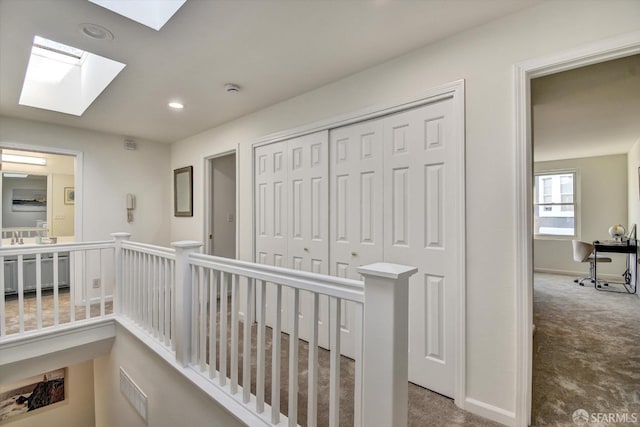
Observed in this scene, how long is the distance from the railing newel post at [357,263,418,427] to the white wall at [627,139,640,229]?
5550 mm

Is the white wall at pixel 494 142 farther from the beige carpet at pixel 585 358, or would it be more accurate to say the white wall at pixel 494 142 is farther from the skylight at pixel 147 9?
the skylight at pixel 147 9

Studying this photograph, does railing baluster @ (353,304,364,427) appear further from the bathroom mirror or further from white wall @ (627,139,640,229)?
white wall @ (627,139,640,229)

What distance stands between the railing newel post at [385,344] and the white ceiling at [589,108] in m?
2.27

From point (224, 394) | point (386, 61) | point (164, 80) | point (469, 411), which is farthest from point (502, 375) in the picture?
point (164, 80)

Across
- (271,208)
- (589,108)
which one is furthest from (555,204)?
(271,208)

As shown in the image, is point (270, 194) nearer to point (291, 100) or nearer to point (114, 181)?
point (291, 100)

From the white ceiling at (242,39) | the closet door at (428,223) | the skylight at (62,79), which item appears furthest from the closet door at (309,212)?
the skylight at (62,79)

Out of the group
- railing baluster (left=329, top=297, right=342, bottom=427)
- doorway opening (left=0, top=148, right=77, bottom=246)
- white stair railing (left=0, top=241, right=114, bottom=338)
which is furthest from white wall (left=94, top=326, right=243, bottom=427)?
doorway opening (left=0, top=148, right=77, bottom=246)

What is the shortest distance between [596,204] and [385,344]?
6873mm

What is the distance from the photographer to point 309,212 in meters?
2.78

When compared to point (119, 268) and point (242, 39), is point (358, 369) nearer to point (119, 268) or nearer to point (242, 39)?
point (242, 39)

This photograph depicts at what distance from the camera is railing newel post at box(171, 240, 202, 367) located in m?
2.04

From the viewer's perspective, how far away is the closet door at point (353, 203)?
2299mm

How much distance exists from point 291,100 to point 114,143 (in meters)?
2.87
